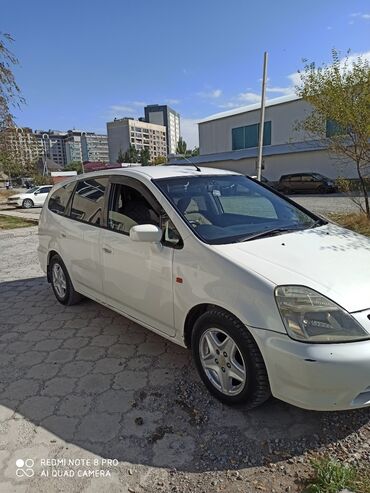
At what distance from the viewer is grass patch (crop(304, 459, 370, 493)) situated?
190cm

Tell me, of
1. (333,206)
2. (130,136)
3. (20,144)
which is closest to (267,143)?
(333,206)

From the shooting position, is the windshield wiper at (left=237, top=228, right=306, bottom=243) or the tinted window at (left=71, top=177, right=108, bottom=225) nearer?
the windshield wiper at (left=237, top=228, right=306, bottom=243)

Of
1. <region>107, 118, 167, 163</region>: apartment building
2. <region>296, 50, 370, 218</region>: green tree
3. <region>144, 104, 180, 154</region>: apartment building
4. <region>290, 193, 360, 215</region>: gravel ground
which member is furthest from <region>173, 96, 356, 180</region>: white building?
<region>144, 104, 180, 154</region>: apartment building

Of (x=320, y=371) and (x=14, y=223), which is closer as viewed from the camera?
(x=320, y=371)

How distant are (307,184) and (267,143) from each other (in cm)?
1216

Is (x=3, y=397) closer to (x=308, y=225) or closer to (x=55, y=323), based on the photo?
(x=55, y=323)

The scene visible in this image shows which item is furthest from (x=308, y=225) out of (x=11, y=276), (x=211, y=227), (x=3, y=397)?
(x=11, y=276)

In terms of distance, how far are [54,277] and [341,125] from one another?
25.0 feet

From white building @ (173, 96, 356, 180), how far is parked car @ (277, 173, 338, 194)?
6.82ft

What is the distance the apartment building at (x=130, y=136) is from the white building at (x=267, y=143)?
4948 centimetres

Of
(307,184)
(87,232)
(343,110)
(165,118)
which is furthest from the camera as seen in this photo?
(165,118)

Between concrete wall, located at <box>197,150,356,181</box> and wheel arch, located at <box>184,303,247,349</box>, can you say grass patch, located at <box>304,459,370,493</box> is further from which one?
concrete wall, located at <box>197,150,356,181</box>

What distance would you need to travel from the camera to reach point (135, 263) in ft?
10.3

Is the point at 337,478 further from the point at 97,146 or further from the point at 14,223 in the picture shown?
the point at 97,146
